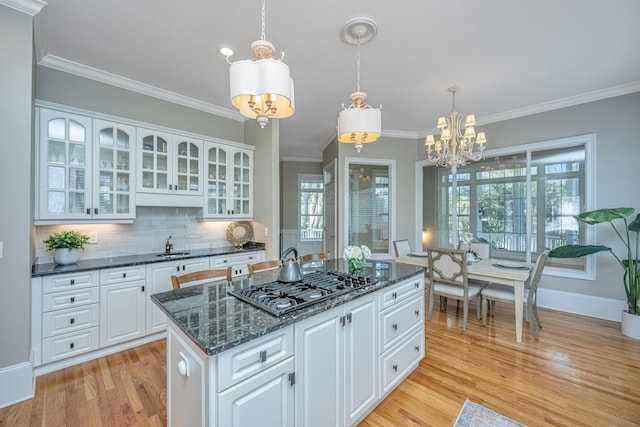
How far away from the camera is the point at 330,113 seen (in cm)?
420

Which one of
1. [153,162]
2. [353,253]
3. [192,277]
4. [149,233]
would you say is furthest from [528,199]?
[149,233]

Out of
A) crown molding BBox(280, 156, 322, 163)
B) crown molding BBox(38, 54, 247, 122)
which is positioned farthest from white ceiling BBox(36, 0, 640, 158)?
crown molding BBox(280, 156, 322, 163)

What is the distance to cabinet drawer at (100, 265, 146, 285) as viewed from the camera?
8.54 feet

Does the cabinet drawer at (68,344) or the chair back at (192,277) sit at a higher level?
the chair back at (192,277)

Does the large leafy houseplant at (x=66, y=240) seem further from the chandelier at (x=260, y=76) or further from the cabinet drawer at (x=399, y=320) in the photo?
the cabinet drawer at (x=399, y=320)

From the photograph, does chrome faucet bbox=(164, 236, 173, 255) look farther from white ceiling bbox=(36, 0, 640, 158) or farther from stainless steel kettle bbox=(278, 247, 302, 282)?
stainless steel kettle bbox=(278, 247, 302, 282)

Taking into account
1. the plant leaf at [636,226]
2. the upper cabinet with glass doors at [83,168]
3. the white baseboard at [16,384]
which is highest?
the upper cabinet with glass doors at [83,168]

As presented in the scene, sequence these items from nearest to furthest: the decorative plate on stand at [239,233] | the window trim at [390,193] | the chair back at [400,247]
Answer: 1. the decorative plate on stand at [239,233]
2. the chair back at [400,247]
3. the window trim at [390,193]

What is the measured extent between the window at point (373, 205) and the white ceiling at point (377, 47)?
1579mm

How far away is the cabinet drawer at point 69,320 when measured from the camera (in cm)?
234

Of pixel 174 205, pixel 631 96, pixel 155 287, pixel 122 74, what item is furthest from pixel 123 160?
pixel 631 96

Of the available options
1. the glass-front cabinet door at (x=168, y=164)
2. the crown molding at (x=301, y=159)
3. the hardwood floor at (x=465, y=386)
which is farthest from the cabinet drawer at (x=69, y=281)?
the crown molding at (x=301, y=159)

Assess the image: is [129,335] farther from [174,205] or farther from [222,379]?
[222,379]

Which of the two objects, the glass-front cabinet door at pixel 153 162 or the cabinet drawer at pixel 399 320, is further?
the glass-front cabinet door at pixel 153 162
